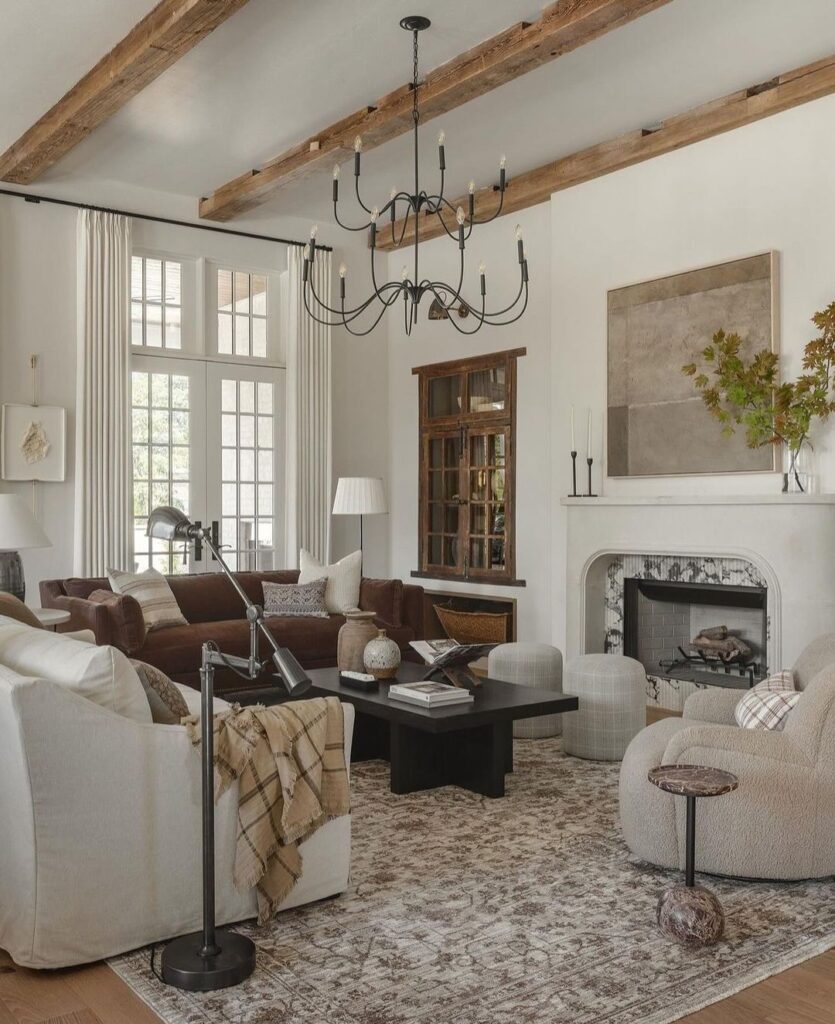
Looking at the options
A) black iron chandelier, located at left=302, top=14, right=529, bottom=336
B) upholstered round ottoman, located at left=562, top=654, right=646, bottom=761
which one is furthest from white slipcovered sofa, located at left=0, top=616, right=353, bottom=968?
black iron chandelier, located at left=302, top=14, right=529, bottom=336

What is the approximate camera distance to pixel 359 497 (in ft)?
25.6

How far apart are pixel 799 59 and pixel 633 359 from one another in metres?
1.96

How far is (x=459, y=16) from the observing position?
4.93 meters

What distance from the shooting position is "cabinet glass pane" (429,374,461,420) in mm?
8453

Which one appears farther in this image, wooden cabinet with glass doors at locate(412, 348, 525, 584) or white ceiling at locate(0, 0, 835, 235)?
wooden cabinet with glass doors at locate(412, 348, 525, 584)

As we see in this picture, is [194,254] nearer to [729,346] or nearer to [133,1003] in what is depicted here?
[729,346]

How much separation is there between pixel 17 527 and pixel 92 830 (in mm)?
2968

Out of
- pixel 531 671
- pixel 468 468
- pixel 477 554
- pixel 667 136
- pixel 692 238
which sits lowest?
pixel 531 671

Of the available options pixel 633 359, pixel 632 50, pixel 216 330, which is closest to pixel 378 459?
pixel 216 330

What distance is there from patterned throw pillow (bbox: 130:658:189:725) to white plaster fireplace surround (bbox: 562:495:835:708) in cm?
358

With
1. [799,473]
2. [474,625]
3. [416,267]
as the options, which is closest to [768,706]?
[799,473]

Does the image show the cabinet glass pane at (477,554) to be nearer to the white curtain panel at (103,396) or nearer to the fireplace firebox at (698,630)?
the fireplace firebox at (698,630)

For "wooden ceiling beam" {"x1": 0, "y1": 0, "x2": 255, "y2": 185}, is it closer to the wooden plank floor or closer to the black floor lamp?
the black floor lamp

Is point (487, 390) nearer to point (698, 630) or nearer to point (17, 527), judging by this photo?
point (698, 630)
